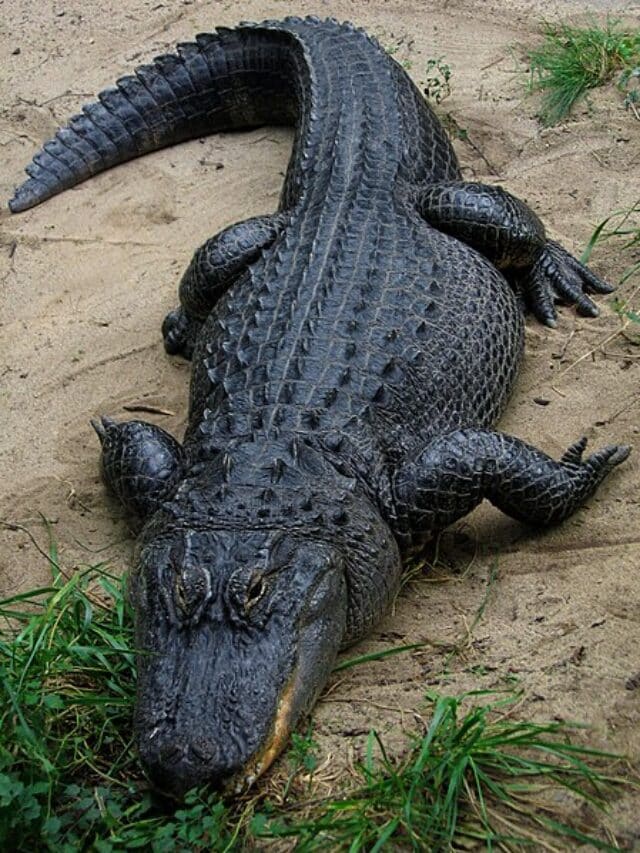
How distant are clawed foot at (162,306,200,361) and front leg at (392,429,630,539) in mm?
1828

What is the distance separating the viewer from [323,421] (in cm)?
403

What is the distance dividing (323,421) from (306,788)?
143cm

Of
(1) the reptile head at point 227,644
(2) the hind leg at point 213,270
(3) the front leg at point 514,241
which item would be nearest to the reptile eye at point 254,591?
(1) the reptile head at point 227,644

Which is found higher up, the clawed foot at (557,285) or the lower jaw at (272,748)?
the lower jaw at (272,748)

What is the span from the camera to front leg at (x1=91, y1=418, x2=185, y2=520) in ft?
13.7

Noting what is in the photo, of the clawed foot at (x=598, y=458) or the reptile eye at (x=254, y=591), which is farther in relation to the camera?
the clawed foot at (x=598, y=458)

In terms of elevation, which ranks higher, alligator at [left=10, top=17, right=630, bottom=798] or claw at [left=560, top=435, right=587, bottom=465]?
alligator at [left=10, top=17, right=630, bottom=798]

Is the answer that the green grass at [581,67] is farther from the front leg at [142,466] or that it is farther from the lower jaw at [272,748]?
the lower jaw at [272,748]

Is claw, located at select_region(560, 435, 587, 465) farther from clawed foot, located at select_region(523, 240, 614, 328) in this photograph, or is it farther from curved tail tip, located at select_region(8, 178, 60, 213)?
curved tail tip, located at select_region(8, 178, 60, 213)

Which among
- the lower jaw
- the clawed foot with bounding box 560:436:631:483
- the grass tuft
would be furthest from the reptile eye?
the clawed foot with bounding box 560:436:631:483

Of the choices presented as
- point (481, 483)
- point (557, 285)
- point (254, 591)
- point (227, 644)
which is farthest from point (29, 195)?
point (227, 644)

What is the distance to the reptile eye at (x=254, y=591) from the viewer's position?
3.25m

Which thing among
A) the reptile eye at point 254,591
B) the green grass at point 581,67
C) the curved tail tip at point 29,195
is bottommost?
the curved tail tip at point 29,195

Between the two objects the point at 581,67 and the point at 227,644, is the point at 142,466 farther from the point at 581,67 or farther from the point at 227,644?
the point at 581,67
